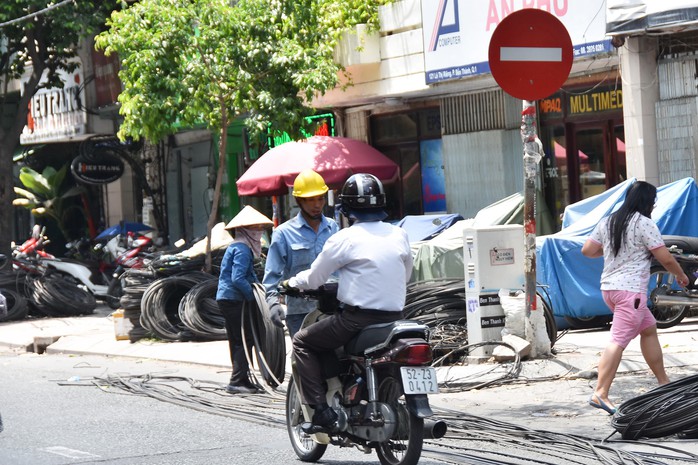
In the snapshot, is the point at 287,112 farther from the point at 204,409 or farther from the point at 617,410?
the point at 617,410

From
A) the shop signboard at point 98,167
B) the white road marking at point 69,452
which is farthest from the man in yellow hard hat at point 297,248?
the shop signboard at point 98,167

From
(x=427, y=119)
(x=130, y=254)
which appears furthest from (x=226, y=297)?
(x=130, y=254)

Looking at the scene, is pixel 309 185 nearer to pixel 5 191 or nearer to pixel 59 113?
pixel 5 191

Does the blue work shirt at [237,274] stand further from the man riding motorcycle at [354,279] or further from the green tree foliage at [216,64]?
the green tree foliage at [216,64]

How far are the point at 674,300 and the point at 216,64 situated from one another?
809 cm

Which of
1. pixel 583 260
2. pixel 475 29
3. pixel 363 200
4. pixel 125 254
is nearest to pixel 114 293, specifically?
pixel 125 254

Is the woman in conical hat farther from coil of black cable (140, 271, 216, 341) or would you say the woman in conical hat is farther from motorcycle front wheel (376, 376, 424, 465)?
coil of black cable (140, 271, 216, 341)

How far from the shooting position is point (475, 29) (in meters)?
16.5

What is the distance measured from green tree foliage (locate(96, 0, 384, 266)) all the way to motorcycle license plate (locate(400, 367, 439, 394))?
10934 mm

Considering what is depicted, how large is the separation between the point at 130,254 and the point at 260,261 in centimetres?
559

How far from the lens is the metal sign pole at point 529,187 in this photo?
36.1ft

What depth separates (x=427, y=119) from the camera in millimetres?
19906

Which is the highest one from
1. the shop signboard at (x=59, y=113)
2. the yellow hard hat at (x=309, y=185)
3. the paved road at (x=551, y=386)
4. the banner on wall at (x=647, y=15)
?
the shop signboard at (x=59, y=113)

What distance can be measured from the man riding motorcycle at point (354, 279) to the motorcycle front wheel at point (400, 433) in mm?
405
